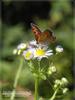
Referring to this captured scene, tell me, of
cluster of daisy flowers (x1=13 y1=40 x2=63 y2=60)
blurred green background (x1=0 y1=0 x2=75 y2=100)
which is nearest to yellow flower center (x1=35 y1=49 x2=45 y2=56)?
cluster of daisy flowers (x1=13 y1=40 x2=63 y2=60)

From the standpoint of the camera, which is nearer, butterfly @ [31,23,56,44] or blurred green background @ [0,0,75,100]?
butterfly @ [31,23,56,44]

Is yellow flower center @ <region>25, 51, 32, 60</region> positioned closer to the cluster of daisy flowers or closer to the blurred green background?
the cluster of daisy flowers

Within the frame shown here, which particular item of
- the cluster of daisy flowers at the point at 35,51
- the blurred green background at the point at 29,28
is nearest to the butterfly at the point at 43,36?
the cluster of daisy flowers at the point at 35,51

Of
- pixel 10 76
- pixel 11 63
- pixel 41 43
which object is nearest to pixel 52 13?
pixel 11 63

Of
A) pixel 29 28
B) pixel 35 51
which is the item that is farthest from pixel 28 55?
pixel 29 28

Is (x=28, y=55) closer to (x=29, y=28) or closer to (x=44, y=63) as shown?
(x=44, y=63)

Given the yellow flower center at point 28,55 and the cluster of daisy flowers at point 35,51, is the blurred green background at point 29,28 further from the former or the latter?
the yellow flower center at point 28,55

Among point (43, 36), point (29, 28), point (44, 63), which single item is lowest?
point (44, 63)
